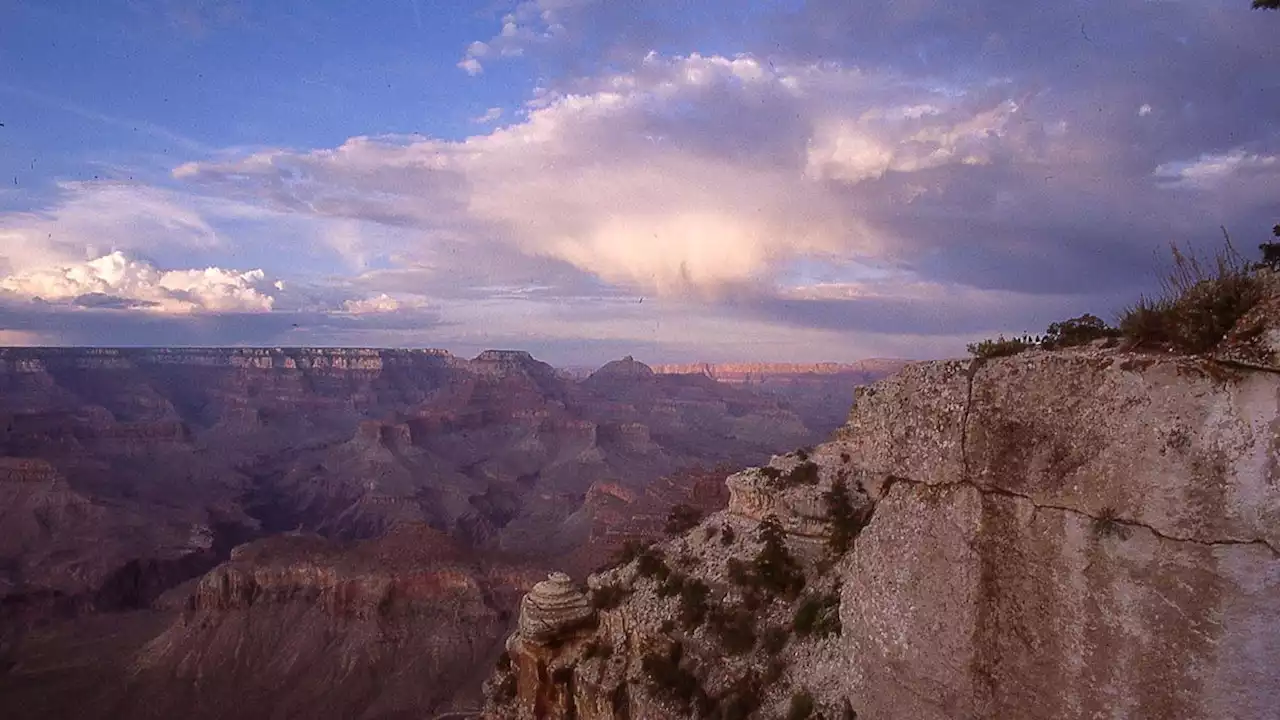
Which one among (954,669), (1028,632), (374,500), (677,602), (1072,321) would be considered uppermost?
(1072,321)

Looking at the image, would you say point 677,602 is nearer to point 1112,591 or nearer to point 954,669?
point 954,669

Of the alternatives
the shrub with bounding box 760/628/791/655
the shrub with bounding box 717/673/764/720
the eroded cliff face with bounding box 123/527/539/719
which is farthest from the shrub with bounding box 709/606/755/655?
the eroded cliff face with bounding box 123/527/539/719

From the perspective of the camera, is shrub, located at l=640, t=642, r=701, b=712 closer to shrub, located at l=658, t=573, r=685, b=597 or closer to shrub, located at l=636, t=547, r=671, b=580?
shrub, located at l=658, t=573, r=685, b=597

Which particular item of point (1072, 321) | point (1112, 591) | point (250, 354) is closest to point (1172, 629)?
point (1112, 591)

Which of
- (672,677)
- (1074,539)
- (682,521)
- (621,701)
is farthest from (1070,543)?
(682,521)

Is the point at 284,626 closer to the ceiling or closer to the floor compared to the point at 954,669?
closer to the floor

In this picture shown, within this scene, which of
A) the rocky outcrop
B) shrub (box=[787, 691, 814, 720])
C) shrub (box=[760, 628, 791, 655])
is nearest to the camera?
shrub (box=[787, 691, 814, 720])

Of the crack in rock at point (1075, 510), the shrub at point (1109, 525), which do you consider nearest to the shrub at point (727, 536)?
the crack in rock at point (1075, 510)
